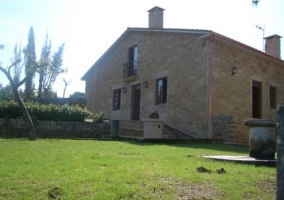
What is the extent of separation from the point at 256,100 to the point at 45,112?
424 inches

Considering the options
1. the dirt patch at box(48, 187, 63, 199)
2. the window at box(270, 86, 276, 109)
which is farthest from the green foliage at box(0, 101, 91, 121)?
the dirt patch at box(48, 187, 63, 199)

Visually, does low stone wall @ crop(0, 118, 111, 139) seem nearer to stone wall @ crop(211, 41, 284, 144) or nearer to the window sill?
the window sill

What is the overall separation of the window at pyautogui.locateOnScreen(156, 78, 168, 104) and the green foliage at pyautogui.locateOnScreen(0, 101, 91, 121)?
4.07m

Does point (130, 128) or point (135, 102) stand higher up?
point (135, 102)

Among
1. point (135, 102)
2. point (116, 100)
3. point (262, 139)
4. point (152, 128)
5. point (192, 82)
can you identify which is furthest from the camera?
point (116, 100)

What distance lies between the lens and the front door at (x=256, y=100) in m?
16.8

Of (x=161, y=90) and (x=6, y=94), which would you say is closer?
(x=161, y=90)

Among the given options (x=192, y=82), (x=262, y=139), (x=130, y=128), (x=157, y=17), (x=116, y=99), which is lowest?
(x=262, y=139)

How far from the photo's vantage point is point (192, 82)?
48.8ft

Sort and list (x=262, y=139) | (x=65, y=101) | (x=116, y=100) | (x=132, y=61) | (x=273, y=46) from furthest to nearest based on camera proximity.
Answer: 1. (x=65, y=101)
2. (x=116, y=100)
3. (x=273, y=46)
4. (x=132, y=61)
5. (x=262, y=139)

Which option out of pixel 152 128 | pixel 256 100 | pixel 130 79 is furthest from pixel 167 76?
pixel 256 100

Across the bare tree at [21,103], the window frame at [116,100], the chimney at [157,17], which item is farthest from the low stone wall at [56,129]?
the chimney at [157,17]

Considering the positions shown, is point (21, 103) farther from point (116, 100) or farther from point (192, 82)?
point (116, 100)

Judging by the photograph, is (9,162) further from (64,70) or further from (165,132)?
→ (165,132)
